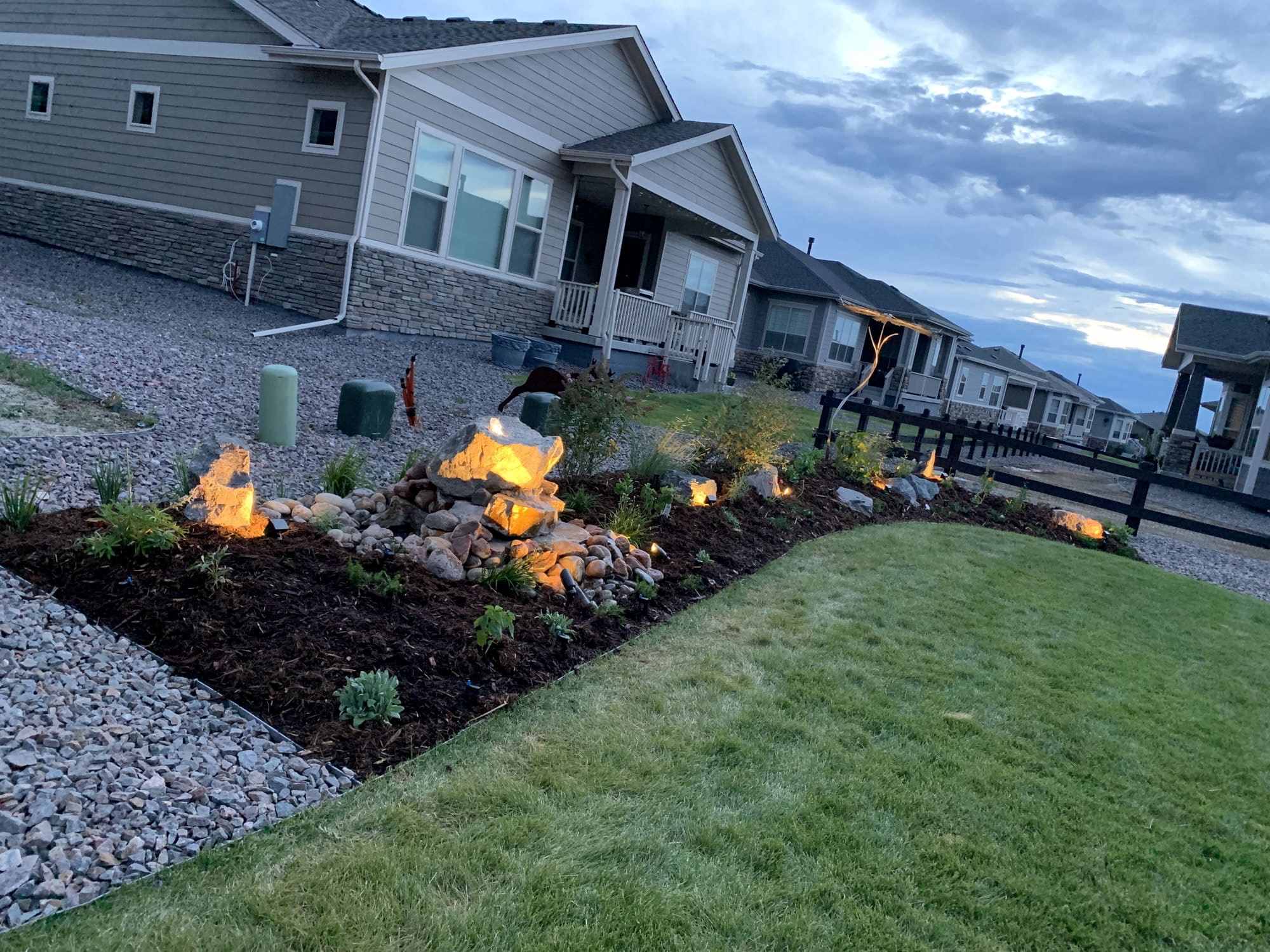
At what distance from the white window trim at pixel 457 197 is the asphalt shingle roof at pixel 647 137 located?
1.13 metres

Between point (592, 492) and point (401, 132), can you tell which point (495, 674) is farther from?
point (401, 132)

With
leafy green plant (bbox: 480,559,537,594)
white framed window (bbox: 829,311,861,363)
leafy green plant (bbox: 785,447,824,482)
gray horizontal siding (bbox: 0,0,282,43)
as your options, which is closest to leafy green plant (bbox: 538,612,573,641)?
leafy green plant (bbox: 480,559,537,594)

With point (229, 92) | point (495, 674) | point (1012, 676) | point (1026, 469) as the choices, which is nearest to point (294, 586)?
point (495, 674)

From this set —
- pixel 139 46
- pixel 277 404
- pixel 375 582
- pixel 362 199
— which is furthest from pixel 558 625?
pixel 139 46

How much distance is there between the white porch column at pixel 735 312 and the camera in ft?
64.5

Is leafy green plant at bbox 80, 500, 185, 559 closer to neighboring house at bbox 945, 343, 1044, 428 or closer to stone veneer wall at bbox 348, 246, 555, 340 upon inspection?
stone veneer wall at bbox 348, 246, 555, 340

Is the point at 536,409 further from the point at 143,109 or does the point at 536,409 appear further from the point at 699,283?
the point at 699,283

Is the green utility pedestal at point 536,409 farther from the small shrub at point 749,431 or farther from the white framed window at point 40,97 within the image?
the white framed window at point 40,97

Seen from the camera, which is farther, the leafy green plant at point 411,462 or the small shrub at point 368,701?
the leafy green plant at point 411,462

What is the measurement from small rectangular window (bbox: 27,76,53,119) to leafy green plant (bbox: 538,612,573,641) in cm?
1715

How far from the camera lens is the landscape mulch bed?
3.21m

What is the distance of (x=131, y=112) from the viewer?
50.0 ft

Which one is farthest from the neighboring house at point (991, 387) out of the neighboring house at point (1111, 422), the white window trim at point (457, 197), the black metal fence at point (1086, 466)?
the black metal fence at point (1086, 466)

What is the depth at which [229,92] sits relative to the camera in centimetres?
1408
